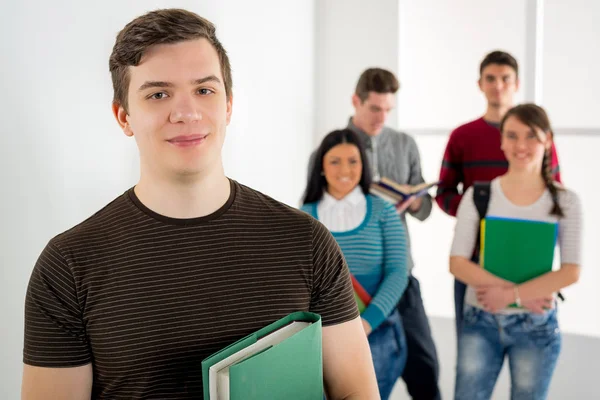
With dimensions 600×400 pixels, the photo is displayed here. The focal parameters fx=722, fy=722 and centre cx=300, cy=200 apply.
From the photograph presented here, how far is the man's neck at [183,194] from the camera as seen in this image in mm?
1099

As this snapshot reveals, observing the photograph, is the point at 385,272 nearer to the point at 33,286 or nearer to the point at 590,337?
the point at 33,286

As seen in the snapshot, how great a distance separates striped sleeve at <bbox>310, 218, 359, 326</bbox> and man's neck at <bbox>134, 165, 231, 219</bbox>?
17cm

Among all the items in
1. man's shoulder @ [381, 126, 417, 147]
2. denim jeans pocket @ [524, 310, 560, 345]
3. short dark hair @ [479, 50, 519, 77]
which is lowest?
denim jeans pocket @ [524, 310, 560, 345]

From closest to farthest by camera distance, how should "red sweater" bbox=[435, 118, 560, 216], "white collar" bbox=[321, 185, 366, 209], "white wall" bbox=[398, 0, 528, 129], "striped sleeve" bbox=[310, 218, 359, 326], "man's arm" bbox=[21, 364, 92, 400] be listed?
"man's arm" bbox=[21, 364, 92, 400] < "striped sleeve" bbox=[310, 218, 359, 326] < "white collar" bbox=[321, 185, 366, 209] < "red sweater" bbox=[435, 118, 560, 216] < "white wall" bbox=[398, 0, 528, 129]

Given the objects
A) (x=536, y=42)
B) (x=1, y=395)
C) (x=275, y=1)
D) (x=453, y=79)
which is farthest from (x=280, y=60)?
(x=1, y=395)

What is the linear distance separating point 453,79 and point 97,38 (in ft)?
8.15

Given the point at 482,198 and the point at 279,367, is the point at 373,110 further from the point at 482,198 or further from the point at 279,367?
the point at 279,367

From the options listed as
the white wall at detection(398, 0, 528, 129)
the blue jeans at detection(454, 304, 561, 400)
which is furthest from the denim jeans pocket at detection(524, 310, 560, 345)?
the white wall at detection(398, 0, 528, 129)

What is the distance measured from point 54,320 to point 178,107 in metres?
0.36

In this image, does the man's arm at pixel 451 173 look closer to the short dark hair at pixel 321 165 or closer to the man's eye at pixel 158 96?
the short dark hair at pixel 321 165

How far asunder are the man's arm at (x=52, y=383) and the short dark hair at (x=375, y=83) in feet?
6.85

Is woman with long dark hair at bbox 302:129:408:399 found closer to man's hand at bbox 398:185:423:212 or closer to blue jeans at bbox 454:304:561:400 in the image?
blue jeans at bbox 454:304:561:400

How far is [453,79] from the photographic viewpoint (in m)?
4.33

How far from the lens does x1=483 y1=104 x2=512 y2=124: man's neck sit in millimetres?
2941
